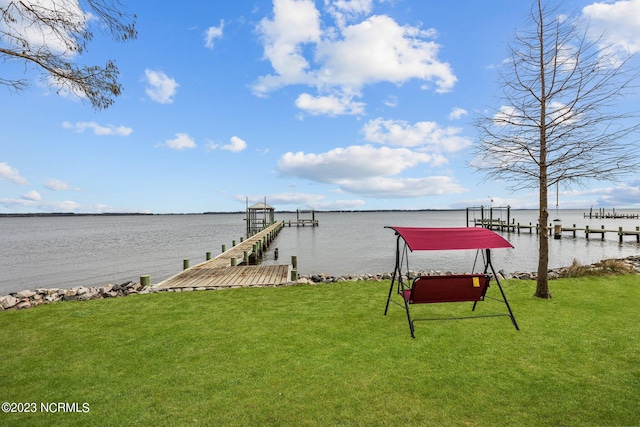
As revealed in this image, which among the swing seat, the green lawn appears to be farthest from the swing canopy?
the green lawn

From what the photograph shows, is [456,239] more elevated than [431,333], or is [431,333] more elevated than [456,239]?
[456,239]

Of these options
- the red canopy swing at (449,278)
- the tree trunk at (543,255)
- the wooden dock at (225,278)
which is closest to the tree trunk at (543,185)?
the tree trunk at (543,255)

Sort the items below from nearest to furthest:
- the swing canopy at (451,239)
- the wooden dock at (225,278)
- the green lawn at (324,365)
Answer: the green lawn at (324,365) < the swing canopy at (451,239) < the wooden dock at (225,278)

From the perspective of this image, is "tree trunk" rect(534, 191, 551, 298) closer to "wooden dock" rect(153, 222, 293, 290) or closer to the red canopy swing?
the red canopy swing

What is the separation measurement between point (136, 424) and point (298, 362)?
2106mm

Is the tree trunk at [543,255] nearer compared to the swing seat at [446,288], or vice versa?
the swing seat at [446,288]

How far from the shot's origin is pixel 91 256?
30.8 meters

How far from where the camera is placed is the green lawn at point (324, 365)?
3662mm

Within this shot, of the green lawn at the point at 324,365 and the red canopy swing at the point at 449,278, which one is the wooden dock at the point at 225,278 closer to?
the green lawn at the point at 324,365

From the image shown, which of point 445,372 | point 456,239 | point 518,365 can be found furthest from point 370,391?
point 456,239

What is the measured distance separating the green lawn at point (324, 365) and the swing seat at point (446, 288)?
0.57m

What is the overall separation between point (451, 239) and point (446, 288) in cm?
93

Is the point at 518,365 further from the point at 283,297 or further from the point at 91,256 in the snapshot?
the point at 91,256

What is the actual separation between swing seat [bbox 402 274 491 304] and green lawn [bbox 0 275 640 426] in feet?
1.87
